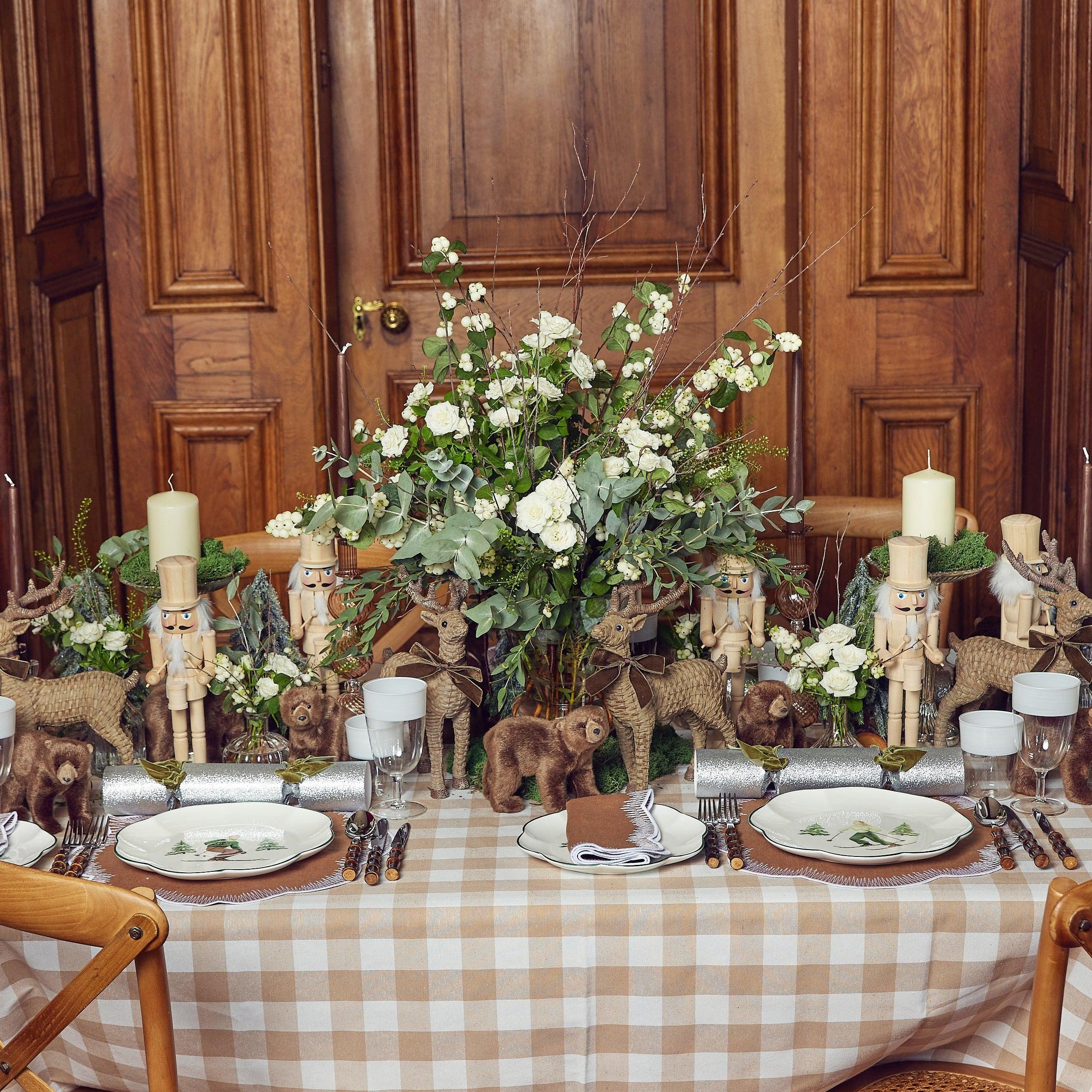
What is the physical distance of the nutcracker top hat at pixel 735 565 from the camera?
1692mm

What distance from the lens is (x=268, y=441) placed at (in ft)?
10.8

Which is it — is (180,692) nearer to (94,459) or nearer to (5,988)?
(5,988)

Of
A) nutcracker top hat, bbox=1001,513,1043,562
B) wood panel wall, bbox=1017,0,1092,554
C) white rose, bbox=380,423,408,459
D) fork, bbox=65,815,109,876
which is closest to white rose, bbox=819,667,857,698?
nutcracker top hat, bbox=1001,513,1043,562

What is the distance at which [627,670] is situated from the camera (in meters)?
1.54

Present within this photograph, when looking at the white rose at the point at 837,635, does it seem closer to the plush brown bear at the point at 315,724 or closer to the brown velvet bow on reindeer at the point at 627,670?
the brown velvet bow on reindeer at the point at 627,670

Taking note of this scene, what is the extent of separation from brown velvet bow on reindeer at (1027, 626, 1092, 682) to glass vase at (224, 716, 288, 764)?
88 centimetres

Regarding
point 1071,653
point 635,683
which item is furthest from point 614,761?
point 1071,653

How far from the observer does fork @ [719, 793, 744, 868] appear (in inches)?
52.9

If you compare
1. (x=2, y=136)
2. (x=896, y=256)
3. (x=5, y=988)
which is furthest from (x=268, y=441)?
(x=5, y=988)

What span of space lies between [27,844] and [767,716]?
0.81 m

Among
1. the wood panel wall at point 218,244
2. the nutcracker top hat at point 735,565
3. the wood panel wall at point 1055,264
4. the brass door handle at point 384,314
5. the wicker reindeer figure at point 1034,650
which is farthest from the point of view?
the brass door handle at point 384,314

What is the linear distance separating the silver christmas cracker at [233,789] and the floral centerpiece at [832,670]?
0.52 meters

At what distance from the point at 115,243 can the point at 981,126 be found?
1.98 metres

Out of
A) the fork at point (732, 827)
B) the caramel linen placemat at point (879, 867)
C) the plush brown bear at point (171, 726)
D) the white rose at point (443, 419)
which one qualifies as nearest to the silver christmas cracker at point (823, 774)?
the fork at point (732, 827)
